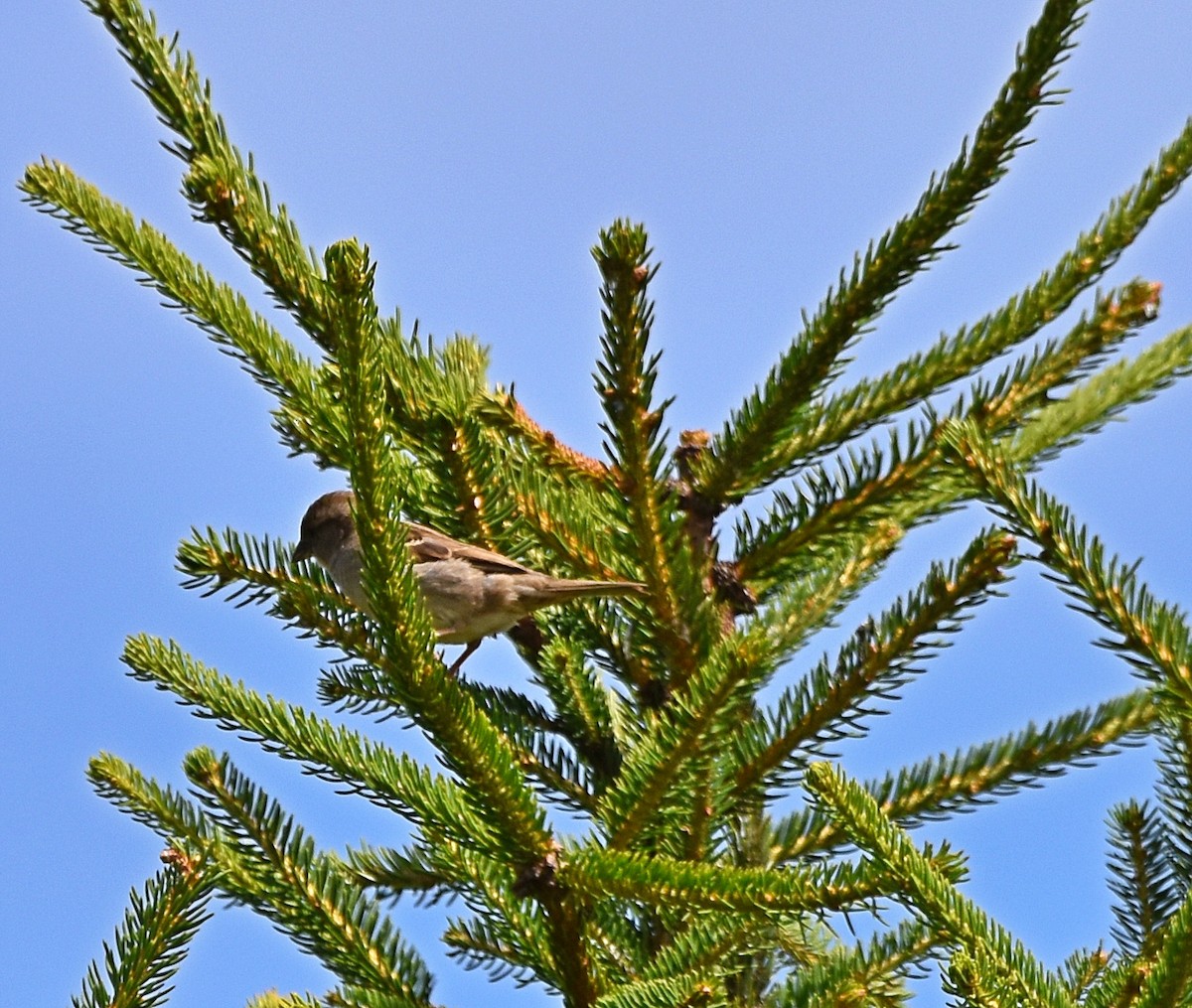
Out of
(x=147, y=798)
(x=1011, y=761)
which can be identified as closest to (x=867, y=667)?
(x=1011, y=761)

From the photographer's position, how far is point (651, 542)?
299cm

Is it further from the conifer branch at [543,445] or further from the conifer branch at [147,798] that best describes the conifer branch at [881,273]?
the conifer branch at [147,798]

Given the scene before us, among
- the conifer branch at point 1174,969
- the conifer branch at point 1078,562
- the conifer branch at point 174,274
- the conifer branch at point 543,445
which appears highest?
the conifer branch at point 174,274

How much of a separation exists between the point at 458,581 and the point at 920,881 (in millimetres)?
2072

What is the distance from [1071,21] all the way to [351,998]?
99.3 inches

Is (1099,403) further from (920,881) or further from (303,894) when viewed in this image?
(303,894)

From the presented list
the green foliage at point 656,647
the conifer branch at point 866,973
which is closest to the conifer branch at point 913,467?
the green foliage at point 656,647

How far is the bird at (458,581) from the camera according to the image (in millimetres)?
3547

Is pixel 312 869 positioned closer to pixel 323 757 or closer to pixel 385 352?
pixel 323 757

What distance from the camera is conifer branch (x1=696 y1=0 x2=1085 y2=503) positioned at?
2.68 meters

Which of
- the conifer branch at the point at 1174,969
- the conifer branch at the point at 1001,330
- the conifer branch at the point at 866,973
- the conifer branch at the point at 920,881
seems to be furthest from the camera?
the conifer branch at the point at 1001,330

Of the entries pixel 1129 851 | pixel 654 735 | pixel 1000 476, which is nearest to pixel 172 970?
pixel 654 735

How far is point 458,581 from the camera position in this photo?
4047 millimetres

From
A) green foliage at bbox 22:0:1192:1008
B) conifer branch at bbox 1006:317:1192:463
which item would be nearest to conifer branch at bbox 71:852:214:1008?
green foliage at bbox 22:0:1192:1008
